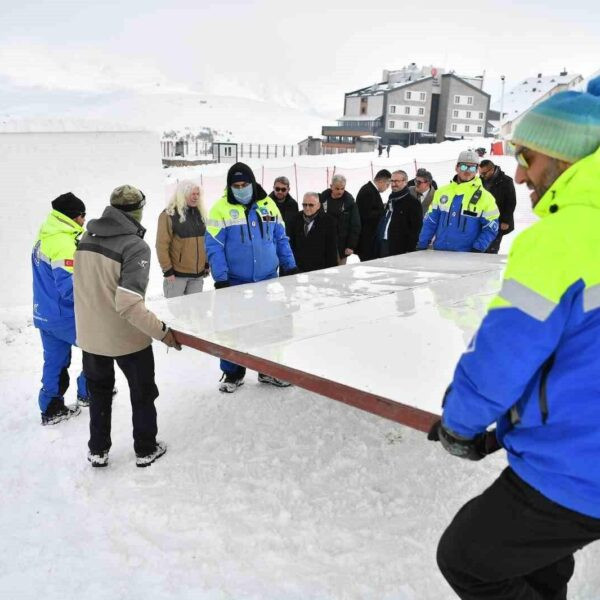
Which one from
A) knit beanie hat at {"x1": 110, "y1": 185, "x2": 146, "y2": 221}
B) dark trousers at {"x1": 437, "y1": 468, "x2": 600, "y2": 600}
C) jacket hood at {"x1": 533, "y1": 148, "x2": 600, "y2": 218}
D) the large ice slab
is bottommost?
dark trousers at {"x1": 437, "y1": 468, "x2": 600, "y2": 600}

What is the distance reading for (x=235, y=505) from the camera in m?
2.85

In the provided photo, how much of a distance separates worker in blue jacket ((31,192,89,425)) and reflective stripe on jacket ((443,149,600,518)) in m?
2.82

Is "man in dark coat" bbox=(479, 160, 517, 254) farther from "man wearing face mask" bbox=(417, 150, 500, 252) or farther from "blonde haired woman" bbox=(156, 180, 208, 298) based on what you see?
"blonde haired woman" bbox=(156, 180, 208, 298)

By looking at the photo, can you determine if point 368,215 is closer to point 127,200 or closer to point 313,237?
point 313,237

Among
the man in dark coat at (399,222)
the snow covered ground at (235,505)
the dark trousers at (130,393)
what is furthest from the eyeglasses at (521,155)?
the man in dark coat at (399,222)

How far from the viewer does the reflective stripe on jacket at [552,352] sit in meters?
1.20

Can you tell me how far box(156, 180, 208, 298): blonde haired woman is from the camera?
475 cm

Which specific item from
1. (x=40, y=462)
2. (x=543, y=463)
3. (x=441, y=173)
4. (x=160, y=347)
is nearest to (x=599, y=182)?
(x=543, y=463)

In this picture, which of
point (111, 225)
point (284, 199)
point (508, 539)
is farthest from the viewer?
point (284, 199)

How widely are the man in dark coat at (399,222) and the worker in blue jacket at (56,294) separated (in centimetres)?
324

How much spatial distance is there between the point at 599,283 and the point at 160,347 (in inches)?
178

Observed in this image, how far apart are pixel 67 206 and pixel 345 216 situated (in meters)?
2.96

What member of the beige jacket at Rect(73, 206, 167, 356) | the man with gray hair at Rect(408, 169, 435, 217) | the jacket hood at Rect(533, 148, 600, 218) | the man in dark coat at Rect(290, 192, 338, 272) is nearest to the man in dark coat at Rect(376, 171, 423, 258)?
the man with gray hair at Rect(408, 169, 435, 217)

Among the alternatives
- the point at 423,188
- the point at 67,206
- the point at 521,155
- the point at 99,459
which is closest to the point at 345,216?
the point at 423,188
